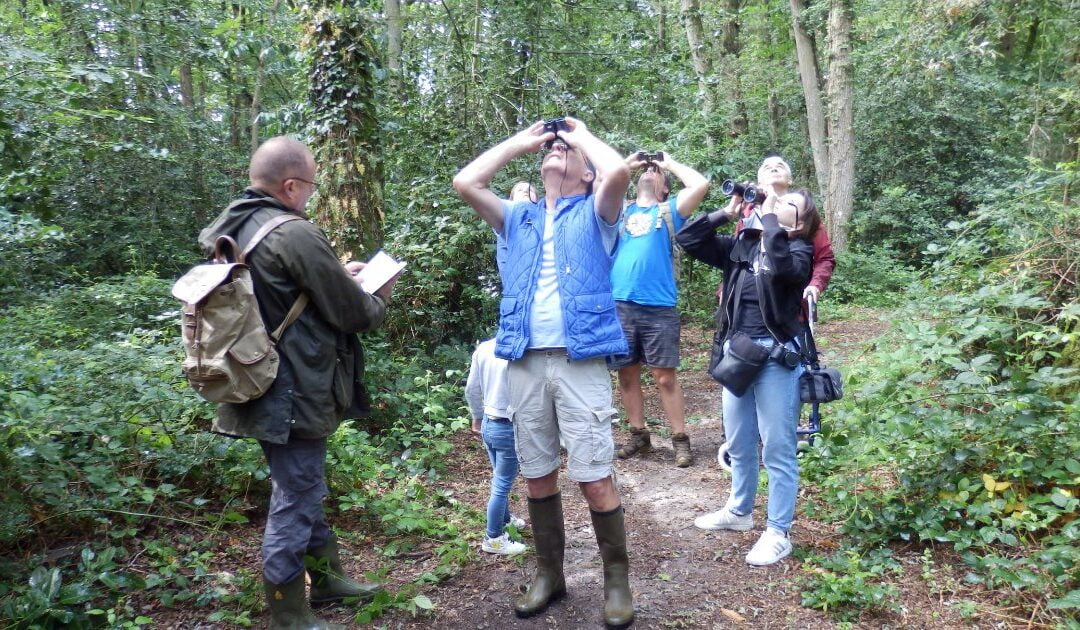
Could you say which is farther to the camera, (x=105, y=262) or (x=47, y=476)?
(x=105, y=262)

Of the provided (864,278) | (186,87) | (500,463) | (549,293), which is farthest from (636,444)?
(186,87)

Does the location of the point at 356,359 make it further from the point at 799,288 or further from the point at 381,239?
the point at 381,239

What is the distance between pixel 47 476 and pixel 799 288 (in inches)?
152

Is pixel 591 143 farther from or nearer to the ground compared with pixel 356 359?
farther from the ground

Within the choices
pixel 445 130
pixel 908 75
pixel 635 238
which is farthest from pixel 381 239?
pixel 908 75

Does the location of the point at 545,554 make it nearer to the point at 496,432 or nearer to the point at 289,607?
the point at 496,432

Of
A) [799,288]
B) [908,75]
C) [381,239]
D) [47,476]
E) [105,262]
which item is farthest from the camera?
[908,75]

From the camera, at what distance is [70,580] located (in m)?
3.08

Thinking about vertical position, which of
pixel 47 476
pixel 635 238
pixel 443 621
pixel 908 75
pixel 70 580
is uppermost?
pixel 908 75

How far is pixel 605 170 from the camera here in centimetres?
279

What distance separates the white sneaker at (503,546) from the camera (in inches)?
146

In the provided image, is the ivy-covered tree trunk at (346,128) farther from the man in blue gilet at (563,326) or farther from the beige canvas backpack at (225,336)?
the beige canvas backpack at (225,336)

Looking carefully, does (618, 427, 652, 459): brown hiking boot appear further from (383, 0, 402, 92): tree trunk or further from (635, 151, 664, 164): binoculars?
(383, 0, 402, 92): tree trunk

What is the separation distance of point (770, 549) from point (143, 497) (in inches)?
128
